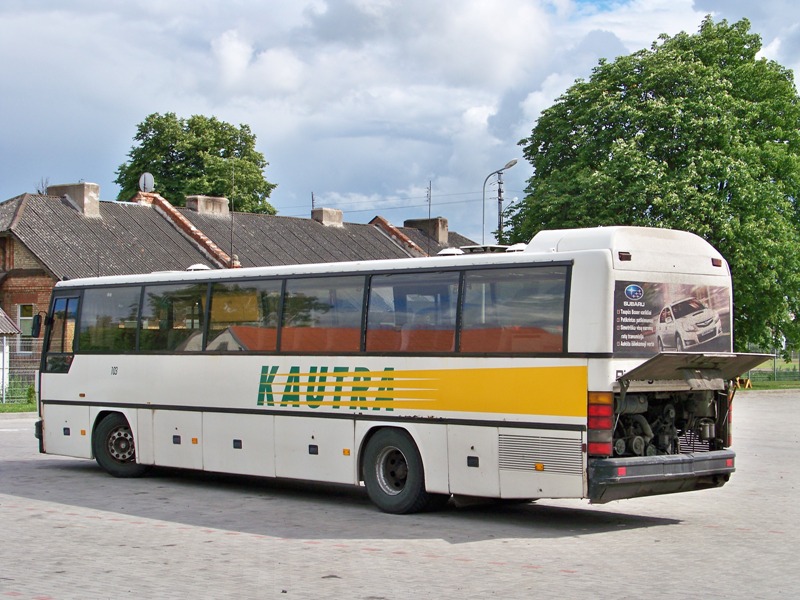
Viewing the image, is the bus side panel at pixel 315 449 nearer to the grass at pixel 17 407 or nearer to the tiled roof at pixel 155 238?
the grass at pixel 17 407

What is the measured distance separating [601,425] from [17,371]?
29176 millimetres

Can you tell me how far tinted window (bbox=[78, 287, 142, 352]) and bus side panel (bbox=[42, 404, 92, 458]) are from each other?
3.27ft

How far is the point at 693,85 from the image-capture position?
42531mm

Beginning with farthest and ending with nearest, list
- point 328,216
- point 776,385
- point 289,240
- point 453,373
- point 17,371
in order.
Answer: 1. point 328,216
2. point 289,240
3. point 776,385
4. point 17,371
5. point 453,373

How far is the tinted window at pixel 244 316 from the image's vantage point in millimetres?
15625

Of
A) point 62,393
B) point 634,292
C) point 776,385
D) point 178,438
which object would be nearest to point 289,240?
point 776,385

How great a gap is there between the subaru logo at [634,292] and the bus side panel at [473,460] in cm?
201

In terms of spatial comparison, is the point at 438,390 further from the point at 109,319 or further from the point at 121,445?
the point at 109,319

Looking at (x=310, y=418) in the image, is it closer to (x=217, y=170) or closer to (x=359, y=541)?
(x=359, y=541)

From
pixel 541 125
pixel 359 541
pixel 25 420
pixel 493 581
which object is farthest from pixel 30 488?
pixel 541 125

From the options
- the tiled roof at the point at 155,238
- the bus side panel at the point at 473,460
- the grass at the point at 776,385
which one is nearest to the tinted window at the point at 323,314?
the bus side panel at the point at 473,460

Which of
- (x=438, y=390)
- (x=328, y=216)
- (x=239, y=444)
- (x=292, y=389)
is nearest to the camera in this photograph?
(x=438, y=390)

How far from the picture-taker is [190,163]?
72.1 meters

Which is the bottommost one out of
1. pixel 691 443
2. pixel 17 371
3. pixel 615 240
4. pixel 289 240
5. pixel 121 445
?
pixel 121 445
